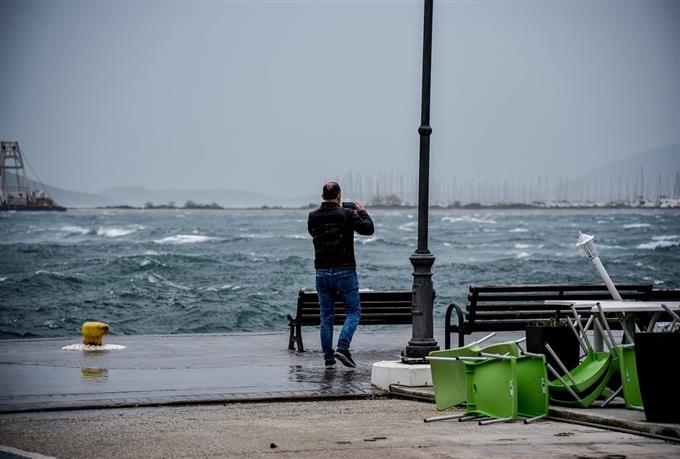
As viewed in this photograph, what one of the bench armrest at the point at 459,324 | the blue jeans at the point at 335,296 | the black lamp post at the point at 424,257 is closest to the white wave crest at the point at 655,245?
the bench armrest at the point at 459,324

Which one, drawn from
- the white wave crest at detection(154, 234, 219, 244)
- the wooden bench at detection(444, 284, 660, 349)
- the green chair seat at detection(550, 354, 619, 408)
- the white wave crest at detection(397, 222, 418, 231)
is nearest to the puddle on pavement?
the wooden bench at detection(444, 284, 660, 349)

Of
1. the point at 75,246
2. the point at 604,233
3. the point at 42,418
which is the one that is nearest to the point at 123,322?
the point at 42,418

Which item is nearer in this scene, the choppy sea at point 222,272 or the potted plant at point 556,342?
the potted plant at point 556,342

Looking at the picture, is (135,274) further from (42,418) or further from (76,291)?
(42,418)

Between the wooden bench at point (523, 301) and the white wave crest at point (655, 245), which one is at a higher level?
the wooden bench at point (523, 301)

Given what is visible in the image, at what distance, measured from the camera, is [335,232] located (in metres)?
12.9

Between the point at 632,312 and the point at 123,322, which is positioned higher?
the point at 632,312

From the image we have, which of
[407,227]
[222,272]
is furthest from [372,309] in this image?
[407,227]

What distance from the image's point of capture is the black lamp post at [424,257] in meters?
12.2

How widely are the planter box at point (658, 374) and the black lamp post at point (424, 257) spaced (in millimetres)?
3341

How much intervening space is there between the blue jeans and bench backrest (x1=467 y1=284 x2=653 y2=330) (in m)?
1.88

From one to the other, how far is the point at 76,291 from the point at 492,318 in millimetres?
40320

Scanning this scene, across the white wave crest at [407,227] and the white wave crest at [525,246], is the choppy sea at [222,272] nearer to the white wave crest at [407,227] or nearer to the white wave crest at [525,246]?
the white wave crest at [525,246]

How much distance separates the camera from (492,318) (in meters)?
14.6
